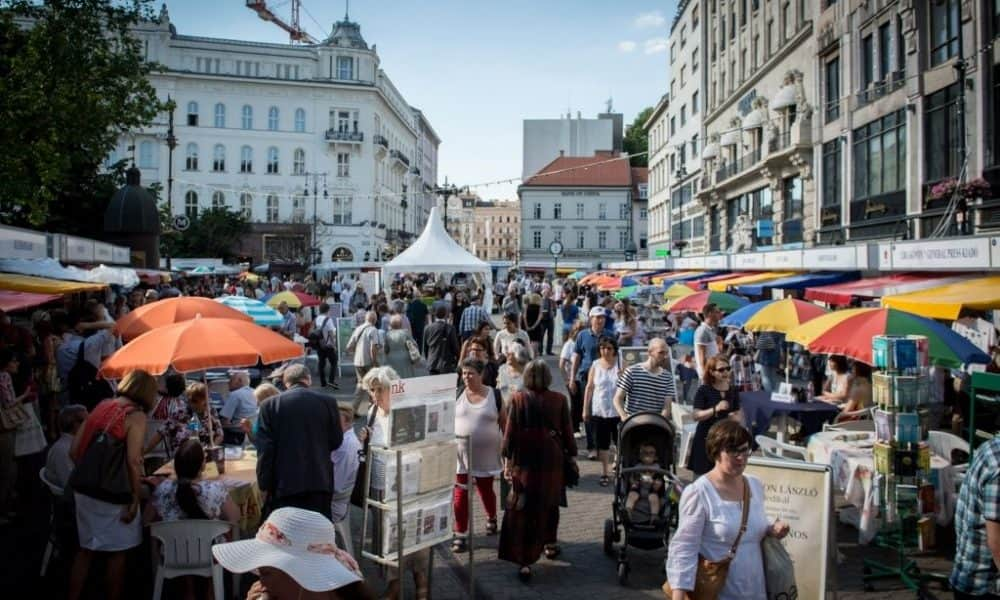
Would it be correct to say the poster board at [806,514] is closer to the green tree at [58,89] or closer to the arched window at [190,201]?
the green tree at [58,89]

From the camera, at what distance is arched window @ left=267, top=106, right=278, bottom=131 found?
220 ft

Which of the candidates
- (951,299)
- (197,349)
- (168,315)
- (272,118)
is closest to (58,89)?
(168,315)

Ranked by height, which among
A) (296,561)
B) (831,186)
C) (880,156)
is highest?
(880,156)

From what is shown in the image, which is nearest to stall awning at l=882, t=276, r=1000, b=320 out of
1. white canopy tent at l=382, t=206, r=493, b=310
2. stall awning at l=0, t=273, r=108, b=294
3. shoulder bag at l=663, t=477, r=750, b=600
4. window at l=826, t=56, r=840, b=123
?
shoulder bag at l=663, t=477, r=750, b=600

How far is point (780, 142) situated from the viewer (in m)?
34.3

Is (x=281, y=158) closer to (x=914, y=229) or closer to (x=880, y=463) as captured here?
(x=914, y=229)

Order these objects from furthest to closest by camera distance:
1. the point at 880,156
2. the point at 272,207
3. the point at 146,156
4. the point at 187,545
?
1. the point at 272,207
2. the point at 146,156
3. the point at 880,156
4. the point at 187,545

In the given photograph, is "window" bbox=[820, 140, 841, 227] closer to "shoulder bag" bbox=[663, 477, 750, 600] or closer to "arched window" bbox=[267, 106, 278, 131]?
"shoulder bag" bbox=[663, 477, 750, 600]

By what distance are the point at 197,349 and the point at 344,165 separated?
63.2 m

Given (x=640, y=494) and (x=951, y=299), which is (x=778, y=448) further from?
(x=951, y=299)

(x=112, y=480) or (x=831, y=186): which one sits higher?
(x=831, y=186)

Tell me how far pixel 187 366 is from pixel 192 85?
216 ft

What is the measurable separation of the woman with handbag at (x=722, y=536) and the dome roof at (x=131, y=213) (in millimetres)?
Answer: 31521

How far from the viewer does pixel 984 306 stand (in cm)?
837
